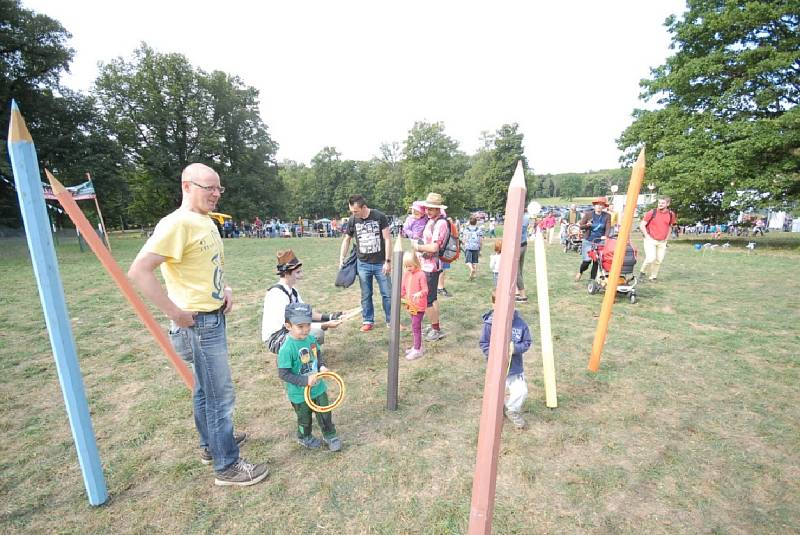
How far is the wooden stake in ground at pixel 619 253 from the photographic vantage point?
3.88 meters

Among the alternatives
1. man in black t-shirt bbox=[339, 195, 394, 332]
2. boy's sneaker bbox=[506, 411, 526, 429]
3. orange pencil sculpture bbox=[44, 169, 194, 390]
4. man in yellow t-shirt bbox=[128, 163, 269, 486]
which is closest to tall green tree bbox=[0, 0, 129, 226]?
man in black t-shirt bbox=[339, 195, 394, 332]

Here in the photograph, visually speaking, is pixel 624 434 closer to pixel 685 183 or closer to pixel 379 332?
pixel 379 332

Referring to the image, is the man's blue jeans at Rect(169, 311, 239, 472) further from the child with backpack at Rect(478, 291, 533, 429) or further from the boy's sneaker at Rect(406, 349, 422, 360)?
the boy's sneaker at Rect(406, 349, 422, 360)

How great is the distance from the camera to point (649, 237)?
947 centimetres

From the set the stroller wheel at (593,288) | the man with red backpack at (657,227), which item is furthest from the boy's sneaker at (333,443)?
the man with red backpack at (657,227)

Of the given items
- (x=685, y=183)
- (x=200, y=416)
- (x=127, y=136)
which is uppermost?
(x=127, y=136)

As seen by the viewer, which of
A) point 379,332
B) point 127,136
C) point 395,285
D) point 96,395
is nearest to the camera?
point 395,285

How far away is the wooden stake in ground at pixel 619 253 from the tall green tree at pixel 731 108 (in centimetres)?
1995

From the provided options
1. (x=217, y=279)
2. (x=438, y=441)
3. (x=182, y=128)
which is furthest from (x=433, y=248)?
→ (x=182, y=128)

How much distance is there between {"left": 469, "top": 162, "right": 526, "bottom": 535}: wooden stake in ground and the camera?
1.24 metres

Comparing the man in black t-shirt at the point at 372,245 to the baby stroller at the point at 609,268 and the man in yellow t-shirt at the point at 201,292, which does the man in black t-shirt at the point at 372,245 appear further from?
the baby stroller at the point at 609,268

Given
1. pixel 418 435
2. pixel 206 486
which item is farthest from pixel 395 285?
pixel 206 486

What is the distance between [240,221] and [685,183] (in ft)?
122

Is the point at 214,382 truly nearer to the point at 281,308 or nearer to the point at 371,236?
the point at 281,308
